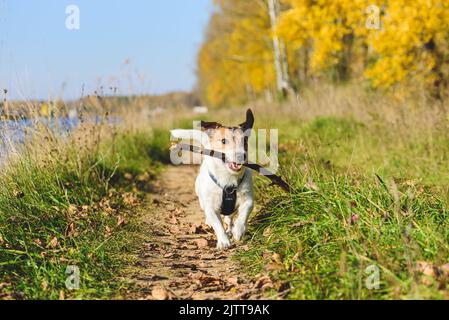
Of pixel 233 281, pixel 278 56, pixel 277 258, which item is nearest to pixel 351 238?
pixel 277 258

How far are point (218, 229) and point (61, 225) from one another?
4.91 feet

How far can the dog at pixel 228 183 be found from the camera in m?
4.92

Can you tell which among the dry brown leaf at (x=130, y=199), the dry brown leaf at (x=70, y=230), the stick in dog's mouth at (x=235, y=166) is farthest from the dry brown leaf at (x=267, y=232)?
the dry brown leaf at (x=130, y=199)

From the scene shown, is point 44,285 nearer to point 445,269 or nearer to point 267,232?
point 267,232

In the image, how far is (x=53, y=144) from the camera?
649 cm

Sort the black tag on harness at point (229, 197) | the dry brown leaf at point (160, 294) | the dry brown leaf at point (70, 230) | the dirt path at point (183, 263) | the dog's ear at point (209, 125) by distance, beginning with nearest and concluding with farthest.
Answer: the dry brown leaf at point (160, 294) < the dirt path at point (183, 263) < the dry brown leaf at point (70, 230) < the black tag on harness at point (229, 197) < the dog's ear at point (209, 125)

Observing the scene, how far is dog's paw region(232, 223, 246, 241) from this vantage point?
477cm

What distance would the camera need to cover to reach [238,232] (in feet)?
15.7

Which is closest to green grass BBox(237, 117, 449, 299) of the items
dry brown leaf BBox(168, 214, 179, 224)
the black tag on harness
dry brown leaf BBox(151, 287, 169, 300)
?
the black tag on harness

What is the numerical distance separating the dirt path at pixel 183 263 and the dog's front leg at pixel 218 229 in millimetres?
84

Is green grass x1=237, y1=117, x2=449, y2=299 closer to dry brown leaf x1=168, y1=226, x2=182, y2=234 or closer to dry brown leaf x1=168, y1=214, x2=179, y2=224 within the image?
dry brown leaf x1=168, y1=226, x2=182, y2=234

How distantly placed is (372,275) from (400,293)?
195 mm

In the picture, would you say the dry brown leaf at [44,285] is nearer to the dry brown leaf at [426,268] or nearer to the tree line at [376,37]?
the dry brown leaf at [426,268]
